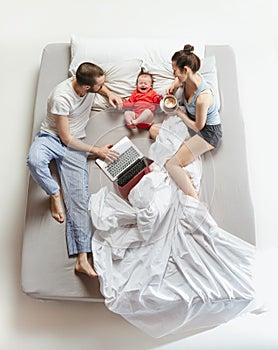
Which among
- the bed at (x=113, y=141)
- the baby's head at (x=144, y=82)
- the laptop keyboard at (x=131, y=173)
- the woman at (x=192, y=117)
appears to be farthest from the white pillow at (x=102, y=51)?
the laptop keyboard at (x=131, y=173)

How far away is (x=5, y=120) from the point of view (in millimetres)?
2432

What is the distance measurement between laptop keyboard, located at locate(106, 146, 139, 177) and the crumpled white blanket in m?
0.11

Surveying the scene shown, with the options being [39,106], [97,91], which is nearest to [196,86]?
[97,91]

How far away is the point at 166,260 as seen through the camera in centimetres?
184

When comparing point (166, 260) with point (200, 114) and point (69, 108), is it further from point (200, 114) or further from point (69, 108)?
point (69, 108)

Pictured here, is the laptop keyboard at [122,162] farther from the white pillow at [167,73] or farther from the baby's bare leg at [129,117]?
the white pillow at [167,73]

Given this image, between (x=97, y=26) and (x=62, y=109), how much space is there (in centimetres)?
89

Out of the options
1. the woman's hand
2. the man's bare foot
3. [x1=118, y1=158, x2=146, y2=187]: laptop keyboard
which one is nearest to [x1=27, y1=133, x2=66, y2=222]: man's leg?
the man's bare foot

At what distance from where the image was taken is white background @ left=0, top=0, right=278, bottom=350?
204 cm

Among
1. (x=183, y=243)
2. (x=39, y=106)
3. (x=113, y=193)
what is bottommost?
(x=183, y=243)

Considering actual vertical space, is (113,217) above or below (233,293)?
above

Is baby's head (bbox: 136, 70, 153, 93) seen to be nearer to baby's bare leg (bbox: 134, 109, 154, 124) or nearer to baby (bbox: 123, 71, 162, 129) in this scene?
baby (bbox: 123, 71, 162, 129)

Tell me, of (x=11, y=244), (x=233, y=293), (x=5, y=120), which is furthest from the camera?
(x=5, y=120)

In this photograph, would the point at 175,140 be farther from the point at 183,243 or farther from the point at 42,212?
the point at 42,212
